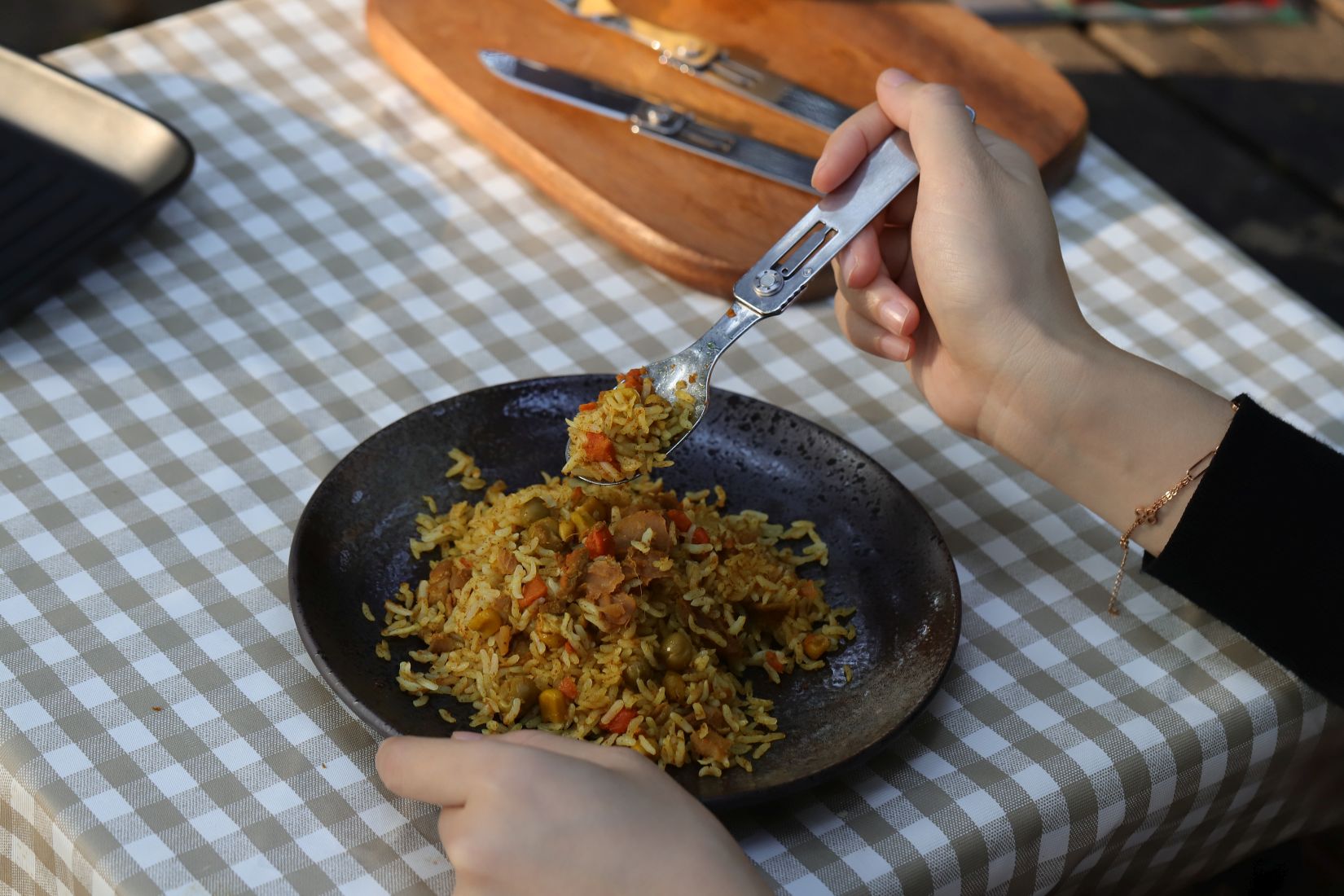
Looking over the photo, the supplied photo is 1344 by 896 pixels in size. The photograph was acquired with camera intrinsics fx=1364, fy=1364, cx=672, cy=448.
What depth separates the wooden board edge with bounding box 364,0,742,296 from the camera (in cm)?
188

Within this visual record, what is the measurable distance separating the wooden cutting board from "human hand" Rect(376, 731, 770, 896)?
36.5 inches

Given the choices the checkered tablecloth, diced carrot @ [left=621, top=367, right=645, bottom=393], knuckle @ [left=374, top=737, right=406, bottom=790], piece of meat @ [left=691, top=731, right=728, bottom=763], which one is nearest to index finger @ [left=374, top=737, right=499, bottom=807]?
knuckle @ [left=374, top=737, right=406, bottom=790]

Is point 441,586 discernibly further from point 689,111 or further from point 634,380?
point 689,111

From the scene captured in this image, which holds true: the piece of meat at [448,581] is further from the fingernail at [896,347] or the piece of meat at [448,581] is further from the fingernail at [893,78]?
the fingernail at [893,78]

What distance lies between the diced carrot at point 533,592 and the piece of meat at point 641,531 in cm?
8

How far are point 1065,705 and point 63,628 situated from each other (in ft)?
3.35

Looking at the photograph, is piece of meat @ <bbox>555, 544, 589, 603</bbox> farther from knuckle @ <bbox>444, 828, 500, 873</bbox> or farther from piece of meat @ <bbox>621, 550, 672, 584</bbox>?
knuckle @ <bbox>444, 828, 500, 873</bbox>

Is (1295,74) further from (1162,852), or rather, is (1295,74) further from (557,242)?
(1162,852)

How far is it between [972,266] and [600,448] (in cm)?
47

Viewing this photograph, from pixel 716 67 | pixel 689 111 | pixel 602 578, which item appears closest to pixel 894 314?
pixel 602 578

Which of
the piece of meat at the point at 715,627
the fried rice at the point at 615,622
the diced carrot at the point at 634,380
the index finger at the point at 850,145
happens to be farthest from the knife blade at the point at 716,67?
the piece of meat at the point at 715,627

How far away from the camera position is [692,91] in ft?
7.06

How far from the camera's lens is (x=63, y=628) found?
139cm

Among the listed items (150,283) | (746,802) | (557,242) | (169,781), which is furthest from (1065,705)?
(150,283)
